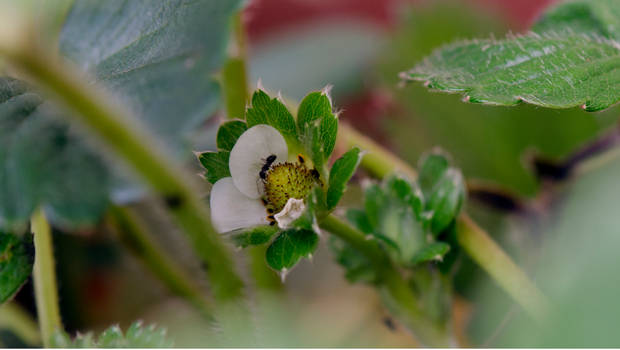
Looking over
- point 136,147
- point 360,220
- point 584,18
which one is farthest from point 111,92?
point 584,18

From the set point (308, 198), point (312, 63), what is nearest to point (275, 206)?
point (308, 198)

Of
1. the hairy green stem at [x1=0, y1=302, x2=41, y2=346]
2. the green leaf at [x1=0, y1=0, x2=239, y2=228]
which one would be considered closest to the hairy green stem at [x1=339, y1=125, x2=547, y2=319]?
the green leaf at [x1=0, y1=0, x2=239, y2=228]

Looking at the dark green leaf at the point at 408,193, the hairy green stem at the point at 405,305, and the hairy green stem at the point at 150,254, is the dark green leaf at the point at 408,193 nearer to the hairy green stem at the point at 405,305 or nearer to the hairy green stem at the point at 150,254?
the hairy green stem at the point at 405,305

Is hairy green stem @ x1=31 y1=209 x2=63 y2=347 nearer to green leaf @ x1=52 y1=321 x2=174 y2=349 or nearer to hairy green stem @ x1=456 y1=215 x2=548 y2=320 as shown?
green leaf @ x1=52 y1=321 x2=174 y2=349

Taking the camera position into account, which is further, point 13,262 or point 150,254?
point 150,254

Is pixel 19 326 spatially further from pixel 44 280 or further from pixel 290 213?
pixel 290 213

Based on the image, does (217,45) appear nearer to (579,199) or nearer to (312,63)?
(579,199)

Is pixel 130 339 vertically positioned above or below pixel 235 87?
below
